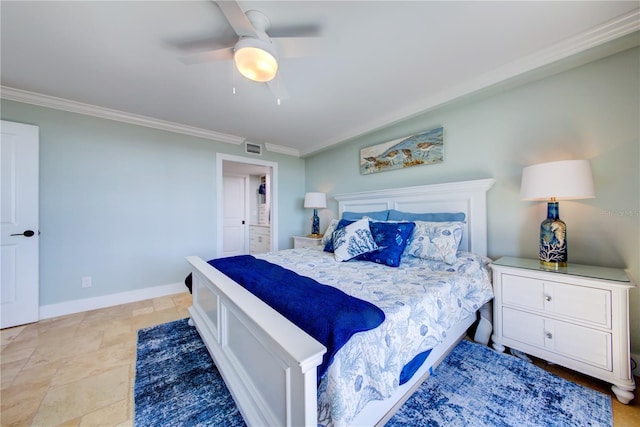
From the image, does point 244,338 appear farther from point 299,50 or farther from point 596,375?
point 596,375

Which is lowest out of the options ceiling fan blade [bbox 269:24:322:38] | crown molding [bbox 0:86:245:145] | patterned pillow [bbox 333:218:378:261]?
patterned pillow [bbox 333:218:378:261]

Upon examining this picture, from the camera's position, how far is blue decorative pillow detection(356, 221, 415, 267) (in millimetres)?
1917

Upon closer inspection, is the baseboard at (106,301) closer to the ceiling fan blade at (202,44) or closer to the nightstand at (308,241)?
the nightstand at (308,241)

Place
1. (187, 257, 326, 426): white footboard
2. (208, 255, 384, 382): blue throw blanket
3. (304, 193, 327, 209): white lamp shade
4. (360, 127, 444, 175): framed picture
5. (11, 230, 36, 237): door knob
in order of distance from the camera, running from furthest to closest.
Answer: (304, 193, 327, 209): white lamp shade
(360, 127, 444, 175): framed picture
(11, 230, 36, 237): door knob
(208, 255, 384, 382): blue throw blanket
(187, 257, 326, 426): white footboard

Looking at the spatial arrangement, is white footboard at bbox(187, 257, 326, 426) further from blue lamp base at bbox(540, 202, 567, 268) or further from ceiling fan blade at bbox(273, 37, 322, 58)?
blue lamp base at bbox(540, 202, 567, 268)

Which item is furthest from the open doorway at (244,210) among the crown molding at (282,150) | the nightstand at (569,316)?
the nightstand at (569,316)

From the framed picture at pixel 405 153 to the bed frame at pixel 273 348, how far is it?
0.46 meters

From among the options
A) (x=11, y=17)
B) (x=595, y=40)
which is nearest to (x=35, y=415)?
(x=11, y=17)

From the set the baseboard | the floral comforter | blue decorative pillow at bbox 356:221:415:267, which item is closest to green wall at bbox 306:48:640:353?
the floral comforter

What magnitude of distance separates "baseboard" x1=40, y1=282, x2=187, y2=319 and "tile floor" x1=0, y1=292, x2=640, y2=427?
10 centimetres

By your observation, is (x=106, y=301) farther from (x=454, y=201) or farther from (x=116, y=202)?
(x=454, y=201)

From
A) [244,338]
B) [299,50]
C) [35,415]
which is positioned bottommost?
[35,415]

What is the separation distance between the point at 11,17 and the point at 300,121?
2312mm

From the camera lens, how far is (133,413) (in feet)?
4.15
